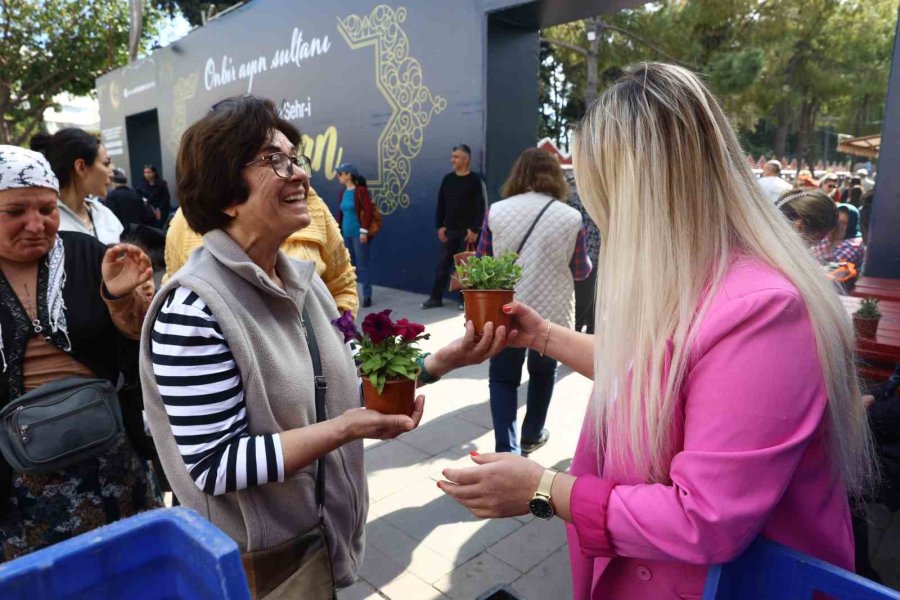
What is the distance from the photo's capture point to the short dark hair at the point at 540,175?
3611 mm

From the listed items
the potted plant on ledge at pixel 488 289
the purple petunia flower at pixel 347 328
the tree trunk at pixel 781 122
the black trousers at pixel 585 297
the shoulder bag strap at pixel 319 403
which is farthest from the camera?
the tree trunk at pixel 781 122

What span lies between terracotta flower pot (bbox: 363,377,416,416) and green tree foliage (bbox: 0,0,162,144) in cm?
2426

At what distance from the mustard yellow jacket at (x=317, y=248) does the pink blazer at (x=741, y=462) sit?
6.13 feet

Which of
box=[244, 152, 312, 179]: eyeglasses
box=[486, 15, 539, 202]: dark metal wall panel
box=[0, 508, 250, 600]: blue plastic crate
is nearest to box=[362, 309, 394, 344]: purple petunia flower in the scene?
box=[244, 152, 312, 179]: eyeglasses

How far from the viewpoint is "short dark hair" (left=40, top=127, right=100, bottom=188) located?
10.5 ft

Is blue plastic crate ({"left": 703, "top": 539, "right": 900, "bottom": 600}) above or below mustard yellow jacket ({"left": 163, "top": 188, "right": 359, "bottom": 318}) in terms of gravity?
below

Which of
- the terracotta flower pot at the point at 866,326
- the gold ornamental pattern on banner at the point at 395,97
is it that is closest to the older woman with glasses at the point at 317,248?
the terracotta flower pot at the point at 866,326

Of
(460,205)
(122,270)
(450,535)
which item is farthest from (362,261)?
(122,270)

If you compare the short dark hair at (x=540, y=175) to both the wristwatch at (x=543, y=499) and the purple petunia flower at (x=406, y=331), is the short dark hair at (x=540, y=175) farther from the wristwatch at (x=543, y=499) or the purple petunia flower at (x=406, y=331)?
Answer: the wristwatch at (x=543, y=499)

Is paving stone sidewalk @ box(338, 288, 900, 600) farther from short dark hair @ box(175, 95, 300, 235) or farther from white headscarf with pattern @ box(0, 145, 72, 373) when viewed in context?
short dark hair @ box(175, 95, 300, 235)

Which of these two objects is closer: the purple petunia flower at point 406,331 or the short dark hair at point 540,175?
the purple petunia flower at point 406,331

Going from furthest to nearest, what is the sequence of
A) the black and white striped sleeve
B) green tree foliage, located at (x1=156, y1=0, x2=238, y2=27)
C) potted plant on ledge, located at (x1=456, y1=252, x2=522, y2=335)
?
green tree foliage, located at (x1=156, y1=0, x2=238, y2=27) < potted plant on ledge, located at (x1=456, y1=252, x2=522, y2=335) < the black and white striped sleeve

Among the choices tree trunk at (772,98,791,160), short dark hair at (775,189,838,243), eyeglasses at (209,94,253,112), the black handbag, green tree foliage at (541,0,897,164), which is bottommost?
the black handbag

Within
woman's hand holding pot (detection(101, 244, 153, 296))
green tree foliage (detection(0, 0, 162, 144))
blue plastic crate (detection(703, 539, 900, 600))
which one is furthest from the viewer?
green tree foliage (detection(0, 0, 162, 144))
